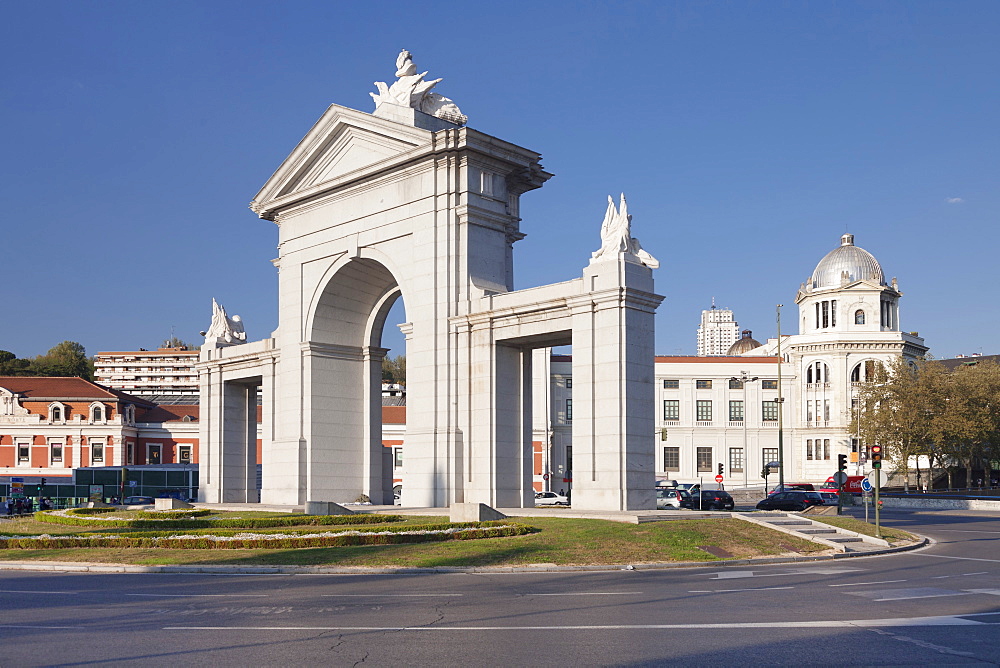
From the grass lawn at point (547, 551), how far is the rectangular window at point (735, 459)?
222 ft

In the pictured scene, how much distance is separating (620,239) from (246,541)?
1622 cm

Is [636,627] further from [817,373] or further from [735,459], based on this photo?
[817,373]

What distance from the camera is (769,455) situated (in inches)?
3784

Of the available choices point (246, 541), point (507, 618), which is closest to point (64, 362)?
point (246, 541)

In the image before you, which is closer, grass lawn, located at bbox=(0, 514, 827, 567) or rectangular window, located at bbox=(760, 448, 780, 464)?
grass lawn, located at bbox=(0, 514, 827, 567)

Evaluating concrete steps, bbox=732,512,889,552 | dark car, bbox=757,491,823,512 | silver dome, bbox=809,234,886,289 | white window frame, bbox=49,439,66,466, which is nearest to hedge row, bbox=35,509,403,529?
concrete steps, bbox=732,512,889,552

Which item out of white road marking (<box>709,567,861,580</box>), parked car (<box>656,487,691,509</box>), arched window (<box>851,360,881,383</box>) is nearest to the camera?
white road marking (<box>709,567,861,580</box>)

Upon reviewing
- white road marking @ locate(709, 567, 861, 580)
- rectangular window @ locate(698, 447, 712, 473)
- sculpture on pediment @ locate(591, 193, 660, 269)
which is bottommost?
rectangular window @ locate(698, 447, 712, 473)

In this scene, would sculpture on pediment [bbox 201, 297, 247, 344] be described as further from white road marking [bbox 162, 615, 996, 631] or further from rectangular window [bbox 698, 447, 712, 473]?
rectangular window [bbox 698, 447, 712, 473]

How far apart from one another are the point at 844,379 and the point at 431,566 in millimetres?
78988

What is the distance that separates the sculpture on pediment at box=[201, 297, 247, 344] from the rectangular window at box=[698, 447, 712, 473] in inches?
2085

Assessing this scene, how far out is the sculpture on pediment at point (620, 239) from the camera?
3475 centimetres

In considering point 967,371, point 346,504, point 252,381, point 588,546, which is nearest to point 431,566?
point 588,546

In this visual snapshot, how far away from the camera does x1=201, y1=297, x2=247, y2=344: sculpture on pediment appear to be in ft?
184
